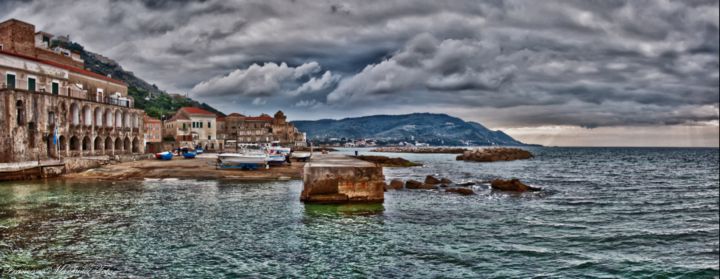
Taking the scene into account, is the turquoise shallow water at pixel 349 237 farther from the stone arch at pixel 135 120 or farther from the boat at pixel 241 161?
the stone arch at pixel 135 120

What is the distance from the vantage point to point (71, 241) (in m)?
13.1

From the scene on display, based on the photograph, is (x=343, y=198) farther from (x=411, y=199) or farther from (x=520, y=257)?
(x=520, y=257)

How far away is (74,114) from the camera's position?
5078 centimetres

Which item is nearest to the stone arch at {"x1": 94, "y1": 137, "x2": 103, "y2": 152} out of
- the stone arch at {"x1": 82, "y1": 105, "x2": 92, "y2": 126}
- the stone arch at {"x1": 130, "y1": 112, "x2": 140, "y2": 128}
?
the stone arch at {"x1": 82, "y1": 105, "x2": 92, "y2": 126}

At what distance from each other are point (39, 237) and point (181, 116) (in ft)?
303

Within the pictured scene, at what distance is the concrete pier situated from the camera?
2098 centimetres

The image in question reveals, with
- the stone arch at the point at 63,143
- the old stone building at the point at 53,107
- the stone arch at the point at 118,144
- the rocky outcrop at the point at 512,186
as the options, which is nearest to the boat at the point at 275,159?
the old stone building at the point at 53,107

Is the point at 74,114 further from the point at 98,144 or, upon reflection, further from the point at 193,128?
the point at 193,128

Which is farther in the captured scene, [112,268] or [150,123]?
[150,123]

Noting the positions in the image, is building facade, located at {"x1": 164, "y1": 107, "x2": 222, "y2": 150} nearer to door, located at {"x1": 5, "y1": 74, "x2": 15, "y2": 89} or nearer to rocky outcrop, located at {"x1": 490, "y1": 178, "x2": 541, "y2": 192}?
door, located at {"x1": 5, "y1": 74, "x2": 15, "y2": 89}

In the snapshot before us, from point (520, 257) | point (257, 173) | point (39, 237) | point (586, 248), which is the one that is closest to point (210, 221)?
point (39, 237)

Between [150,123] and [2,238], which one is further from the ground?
[150,123]

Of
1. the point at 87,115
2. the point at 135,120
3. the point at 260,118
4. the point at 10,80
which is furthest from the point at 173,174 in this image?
the point at 260,118

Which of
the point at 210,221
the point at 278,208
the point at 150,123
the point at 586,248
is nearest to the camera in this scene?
the point at 586,248
